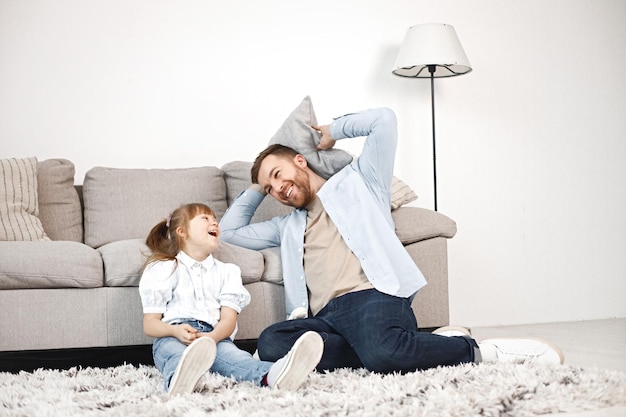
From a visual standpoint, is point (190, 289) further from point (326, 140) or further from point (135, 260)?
point (326, 140)

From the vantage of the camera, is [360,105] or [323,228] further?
[360,105]

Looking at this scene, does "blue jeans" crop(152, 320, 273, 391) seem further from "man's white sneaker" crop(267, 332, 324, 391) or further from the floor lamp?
the floor lamp

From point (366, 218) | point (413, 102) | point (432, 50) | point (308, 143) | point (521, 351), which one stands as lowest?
point (521, 351)

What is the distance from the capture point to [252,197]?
9.53 feet

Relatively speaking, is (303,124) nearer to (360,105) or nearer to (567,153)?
(360,105)

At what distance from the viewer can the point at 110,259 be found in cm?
267

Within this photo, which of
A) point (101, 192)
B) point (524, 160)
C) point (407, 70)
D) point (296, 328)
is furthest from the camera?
point (524, 160)

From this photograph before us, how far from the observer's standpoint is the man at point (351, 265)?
7.45ft

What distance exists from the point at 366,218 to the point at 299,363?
701 mm

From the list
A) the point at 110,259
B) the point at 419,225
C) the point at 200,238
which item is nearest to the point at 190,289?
the point at 200,238

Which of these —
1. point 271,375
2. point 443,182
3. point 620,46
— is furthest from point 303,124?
point 620,46

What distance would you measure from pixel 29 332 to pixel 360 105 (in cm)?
221

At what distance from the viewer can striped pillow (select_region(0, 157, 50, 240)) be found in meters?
3.01

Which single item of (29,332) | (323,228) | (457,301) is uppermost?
(323,228)
